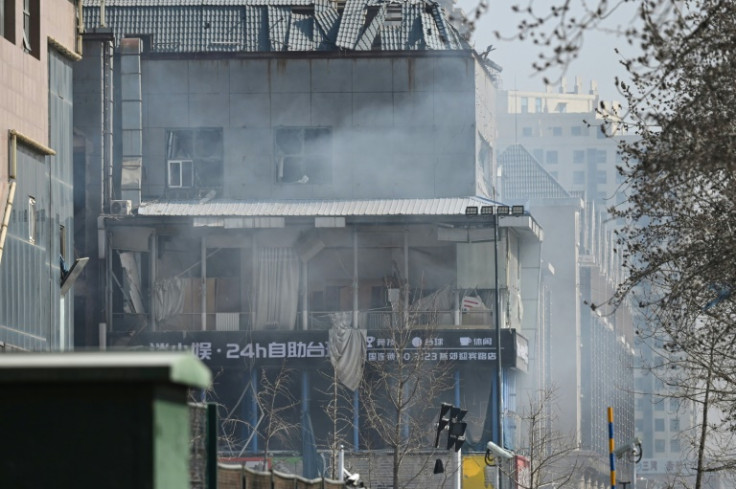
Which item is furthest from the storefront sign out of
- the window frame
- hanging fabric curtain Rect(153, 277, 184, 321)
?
the window frame

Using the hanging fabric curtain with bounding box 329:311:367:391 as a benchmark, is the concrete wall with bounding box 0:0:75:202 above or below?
above

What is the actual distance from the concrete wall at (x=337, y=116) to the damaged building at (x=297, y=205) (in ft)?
0.24

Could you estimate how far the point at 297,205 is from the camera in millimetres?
65750

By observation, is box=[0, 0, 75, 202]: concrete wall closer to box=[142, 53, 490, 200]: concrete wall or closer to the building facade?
box=[142, 53, 490, 200]: concrete wall

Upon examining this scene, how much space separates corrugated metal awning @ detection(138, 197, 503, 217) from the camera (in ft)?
210

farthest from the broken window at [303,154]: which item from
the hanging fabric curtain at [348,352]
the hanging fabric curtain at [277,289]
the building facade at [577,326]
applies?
the building facade at [577,326]

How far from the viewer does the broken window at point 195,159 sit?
66438mm

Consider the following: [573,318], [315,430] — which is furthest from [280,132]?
[573,318]

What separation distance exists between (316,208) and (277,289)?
3371 mm

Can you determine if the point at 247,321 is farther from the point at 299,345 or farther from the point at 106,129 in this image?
the point at 106,129

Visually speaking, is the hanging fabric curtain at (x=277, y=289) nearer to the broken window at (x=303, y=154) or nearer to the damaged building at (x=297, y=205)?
the damaged building at (x=297, y=205)

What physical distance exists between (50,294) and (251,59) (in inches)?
988

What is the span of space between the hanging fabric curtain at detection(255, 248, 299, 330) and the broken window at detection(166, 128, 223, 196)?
14.0 feet

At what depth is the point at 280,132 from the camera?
6675 cm
